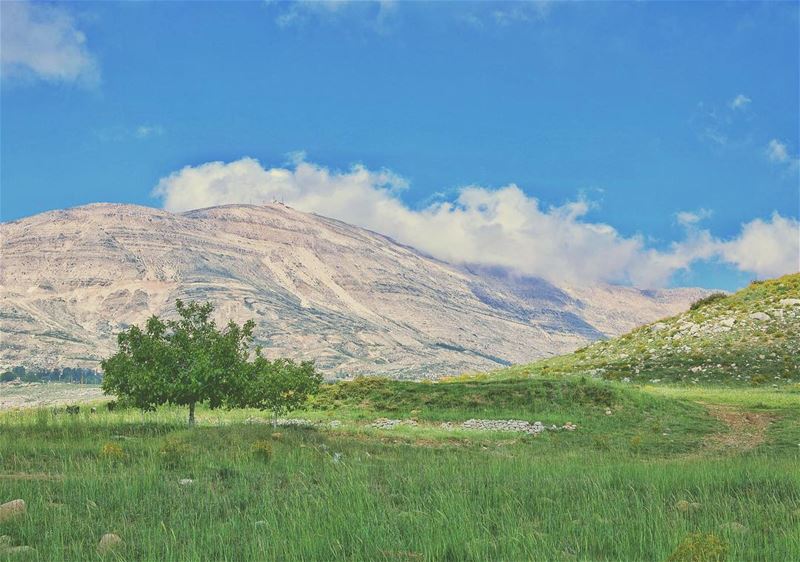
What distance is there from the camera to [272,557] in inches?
323

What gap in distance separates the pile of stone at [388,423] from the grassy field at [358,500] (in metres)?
7.53

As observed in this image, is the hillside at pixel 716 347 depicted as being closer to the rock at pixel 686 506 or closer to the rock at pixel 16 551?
the rock at pixel 686 506

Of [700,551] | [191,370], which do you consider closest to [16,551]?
[700,551]

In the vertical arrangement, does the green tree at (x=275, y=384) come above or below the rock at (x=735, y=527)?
above

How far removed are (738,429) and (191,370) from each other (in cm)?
2195

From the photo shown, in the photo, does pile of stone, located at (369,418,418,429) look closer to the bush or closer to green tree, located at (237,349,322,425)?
green tree, located at (237,349,322,425)

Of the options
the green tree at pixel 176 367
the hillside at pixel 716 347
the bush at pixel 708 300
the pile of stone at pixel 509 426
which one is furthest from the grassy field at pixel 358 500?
the bush at pixel 708 300

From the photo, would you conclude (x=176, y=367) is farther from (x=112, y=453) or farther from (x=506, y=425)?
(x=506, y=425)

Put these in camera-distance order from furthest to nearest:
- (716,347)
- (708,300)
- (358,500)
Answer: (708,300) < (716,347) < (358,500)

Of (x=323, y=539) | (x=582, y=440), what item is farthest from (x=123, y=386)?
(x=323, y=539)

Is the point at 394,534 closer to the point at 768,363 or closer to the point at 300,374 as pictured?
the point at 300,374

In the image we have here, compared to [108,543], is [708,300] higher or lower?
higher

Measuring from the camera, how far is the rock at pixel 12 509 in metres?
10.3

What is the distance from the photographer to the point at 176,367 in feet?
85.3
